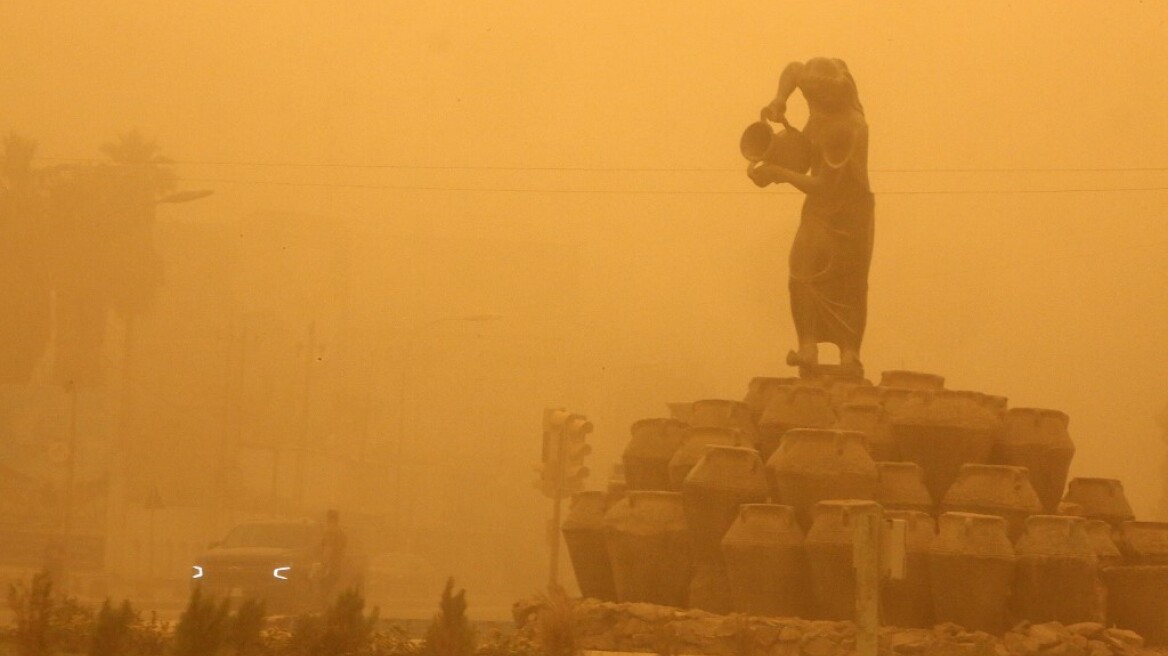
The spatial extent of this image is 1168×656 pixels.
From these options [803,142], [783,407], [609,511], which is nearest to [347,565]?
[609,511]

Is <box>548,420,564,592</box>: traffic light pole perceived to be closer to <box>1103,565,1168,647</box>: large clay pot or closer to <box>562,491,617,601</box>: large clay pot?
<box>562,491,617,601</box>: large clay pot

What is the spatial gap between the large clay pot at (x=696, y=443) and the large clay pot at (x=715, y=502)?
1.86 feet

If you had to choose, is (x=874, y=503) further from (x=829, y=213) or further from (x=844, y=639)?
(x=829, y=213)

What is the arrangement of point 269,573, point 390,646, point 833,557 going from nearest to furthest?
1. point 390,646
2. point 833,557
3. point 269,573

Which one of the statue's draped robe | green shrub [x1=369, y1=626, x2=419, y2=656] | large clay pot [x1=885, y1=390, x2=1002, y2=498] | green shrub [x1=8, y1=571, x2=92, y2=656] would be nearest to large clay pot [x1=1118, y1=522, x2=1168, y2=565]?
large clay pot [x1=885, y1=390, x2=1002, y2=498]

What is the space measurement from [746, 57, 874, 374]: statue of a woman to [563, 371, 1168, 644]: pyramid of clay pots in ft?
4.33

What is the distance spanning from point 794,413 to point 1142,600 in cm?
386

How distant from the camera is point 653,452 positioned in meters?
17.7

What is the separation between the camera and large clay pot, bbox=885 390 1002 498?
16297 mm

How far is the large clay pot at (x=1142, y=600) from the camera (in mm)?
15320

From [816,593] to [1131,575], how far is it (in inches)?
121

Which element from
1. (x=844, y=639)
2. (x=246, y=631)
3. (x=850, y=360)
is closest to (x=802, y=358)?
(x=850, y=360)

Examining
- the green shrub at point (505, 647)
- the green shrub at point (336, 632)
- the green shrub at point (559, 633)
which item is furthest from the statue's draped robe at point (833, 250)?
the green shrub at point (336, 632)

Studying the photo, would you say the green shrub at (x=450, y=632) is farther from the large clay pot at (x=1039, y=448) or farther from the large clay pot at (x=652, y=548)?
the large clay pot at (x=1039, y=448)
